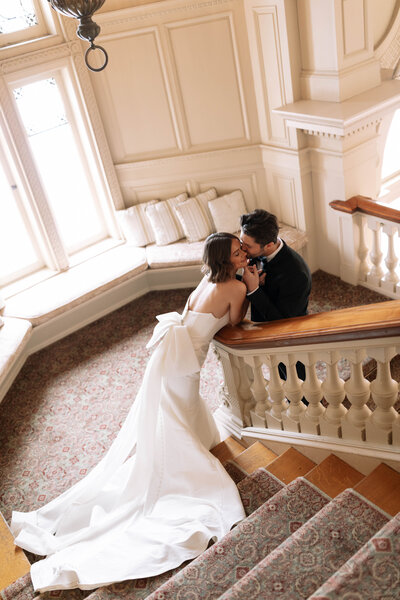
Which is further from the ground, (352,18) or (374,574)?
(352,18)

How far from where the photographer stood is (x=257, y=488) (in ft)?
9.69

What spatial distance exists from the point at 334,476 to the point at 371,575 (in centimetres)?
91

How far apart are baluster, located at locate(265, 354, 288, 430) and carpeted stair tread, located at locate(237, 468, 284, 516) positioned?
0.27m

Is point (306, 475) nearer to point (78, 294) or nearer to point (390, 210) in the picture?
point (390, 210)

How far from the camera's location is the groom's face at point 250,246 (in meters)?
3.20

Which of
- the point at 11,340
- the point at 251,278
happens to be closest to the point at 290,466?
the point at 251,278

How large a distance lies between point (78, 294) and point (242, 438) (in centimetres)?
272

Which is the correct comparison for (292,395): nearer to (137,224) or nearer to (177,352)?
(177,352)

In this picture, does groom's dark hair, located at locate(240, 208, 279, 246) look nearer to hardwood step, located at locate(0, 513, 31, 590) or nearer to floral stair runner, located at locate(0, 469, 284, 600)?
floral stair runner, located at locate(0, 469, 284, 600)

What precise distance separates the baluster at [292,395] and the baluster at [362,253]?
8.19 ft

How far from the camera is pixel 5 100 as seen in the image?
17.4ft

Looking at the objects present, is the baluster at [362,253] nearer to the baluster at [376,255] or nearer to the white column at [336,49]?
the baluster at [376,255]

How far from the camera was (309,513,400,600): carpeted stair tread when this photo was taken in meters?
1.71

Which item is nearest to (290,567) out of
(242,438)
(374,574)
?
(374,574)
